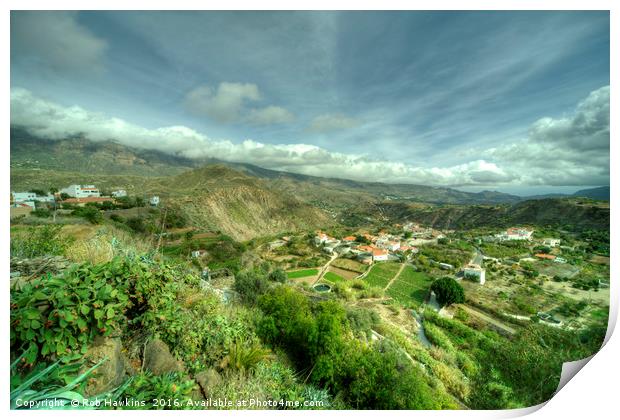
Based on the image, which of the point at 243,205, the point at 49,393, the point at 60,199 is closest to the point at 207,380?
the point at 49,393

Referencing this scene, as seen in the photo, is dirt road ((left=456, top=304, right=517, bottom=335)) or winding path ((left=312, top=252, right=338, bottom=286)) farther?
winding path ((left=312, top=252, right=338, bottom=286))

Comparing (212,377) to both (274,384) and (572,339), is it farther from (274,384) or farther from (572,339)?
(572,339)

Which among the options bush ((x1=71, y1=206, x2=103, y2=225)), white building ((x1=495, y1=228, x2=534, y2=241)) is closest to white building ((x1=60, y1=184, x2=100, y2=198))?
bush ((x1=71, y1=206, x2=103, y2=225))

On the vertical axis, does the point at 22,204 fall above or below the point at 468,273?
above

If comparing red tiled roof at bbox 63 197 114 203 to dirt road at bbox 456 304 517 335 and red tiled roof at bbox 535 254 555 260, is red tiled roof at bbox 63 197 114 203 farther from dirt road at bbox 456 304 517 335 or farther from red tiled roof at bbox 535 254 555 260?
red tiled roof at bbox 535 254 555 260

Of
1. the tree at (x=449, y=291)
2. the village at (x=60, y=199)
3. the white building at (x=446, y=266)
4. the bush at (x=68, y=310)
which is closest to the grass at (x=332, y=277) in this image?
the tree at (x=449, y=291)

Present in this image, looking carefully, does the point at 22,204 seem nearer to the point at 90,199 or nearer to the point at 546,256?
the point at 90,199
